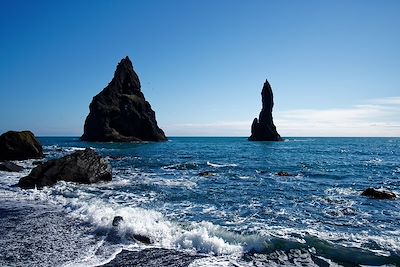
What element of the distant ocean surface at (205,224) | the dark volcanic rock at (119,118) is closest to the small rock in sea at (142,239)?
the distant ocean surface at (205,224)

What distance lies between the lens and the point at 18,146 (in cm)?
4194

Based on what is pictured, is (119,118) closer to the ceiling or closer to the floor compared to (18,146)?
closer to the ceiling

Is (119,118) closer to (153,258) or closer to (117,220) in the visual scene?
(117,220)

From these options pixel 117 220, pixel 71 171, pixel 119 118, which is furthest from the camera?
pixel 119 118

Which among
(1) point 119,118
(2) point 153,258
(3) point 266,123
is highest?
(1) point 119,118

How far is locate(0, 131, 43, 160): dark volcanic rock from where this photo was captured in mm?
40812

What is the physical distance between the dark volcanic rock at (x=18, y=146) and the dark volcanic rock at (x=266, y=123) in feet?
368

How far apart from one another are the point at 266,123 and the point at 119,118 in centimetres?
6478

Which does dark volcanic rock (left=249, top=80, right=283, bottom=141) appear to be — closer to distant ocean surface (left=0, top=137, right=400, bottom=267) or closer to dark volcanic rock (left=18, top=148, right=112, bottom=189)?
distant ocean surface (left=0, top=137, right=400, bottom=267)

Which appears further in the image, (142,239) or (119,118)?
(119,118)

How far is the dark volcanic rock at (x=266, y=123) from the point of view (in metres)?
144

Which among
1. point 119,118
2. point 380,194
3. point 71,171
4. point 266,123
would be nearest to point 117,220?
point 71,171

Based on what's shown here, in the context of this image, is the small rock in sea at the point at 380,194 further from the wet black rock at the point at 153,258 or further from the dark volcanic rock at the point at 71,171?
the dark volcanic rock at the point at 71,171

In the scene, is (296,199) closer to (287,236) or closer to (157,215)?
(287,236)
